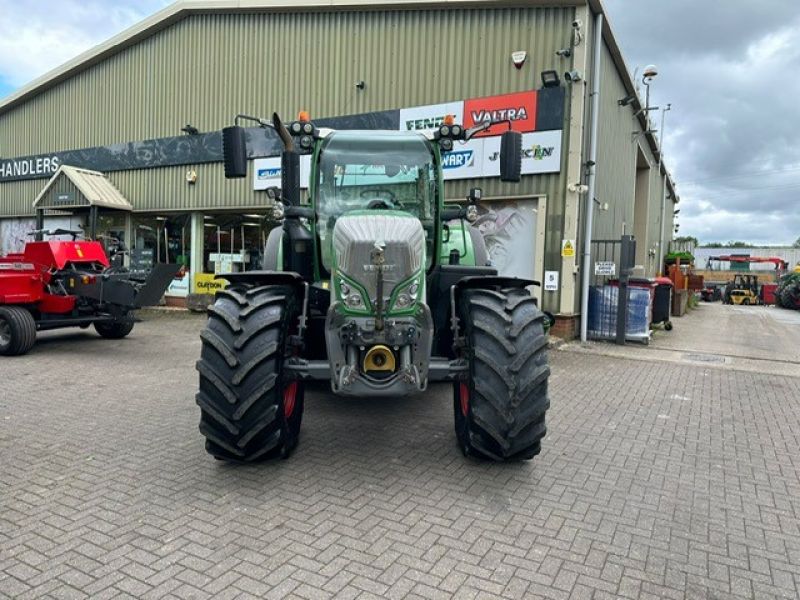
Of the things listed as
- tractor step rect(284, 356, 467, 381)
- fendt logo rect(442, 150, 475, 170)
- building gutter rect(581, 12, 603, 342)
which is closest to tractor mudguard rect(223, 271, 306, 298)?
tractor step rect(284, 356, 467, 381)

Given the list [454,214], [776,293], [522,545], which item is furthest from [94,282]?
[776,293]

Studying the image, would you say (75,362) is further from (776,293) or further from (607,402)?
(776,293)

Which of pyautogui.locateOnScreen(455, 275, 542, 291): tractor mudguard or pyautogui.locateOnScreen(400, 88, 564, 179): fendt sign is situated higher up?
pyautogui.locateOnScreen(400, 88, 564, 179): fendt sign

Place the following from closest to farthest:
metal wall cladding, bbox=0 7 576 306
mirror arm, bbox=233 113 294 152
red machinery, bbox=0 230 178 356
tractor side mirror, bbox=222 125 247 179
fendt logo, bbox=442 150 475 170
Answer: mirror arm, bbox=233 113 294 152 < tractor side mirror, bbox=222 125 247 179 < red machinery, bbox=0 230 178 356 < metal wall cladding, bbox=0 7 576 306 < fendt logo, bbox=442 150 475 170

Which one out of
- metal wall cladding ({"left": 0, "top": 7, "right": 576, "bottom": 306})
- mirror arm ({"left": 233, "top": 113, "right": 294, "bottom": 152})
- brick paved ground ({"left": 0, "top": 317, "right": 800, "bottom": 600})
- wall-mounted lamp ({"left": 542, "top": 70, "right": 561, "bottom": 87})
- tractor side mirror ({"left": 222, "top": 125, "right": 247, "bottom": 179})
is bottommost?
brick paved ground ({"left": 0, "top": 317, "right": 800, "bottom": 600})

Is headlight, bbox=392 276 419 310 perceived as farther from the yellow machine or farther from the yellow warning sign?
the yellow machine

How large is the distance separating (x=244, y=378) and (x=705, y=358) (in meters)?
8.83

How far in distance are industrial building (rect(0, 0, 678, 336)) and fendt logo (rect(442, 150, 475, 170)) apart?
33 millimetres

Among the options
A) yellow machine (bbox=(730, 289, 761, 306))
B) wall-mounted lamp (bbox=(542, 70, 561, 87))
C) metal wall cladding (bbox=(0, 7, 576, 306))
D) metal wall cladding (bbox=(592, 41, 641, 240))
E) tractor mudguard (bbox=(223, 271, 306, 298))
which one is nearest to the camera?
tractor mudguard (bbox=(223, 271, 306, 298))

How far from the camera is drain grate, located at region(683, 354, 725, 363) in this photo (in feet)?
31.9

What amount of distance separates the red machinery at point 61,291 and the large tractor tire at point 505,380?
669 cm

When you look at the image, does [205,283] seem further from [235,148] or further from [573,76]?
[235,148]

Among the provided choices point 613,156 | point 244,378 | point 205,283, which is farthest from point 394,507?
point 205,283

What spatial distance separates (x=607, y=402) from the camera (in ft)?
21.8
